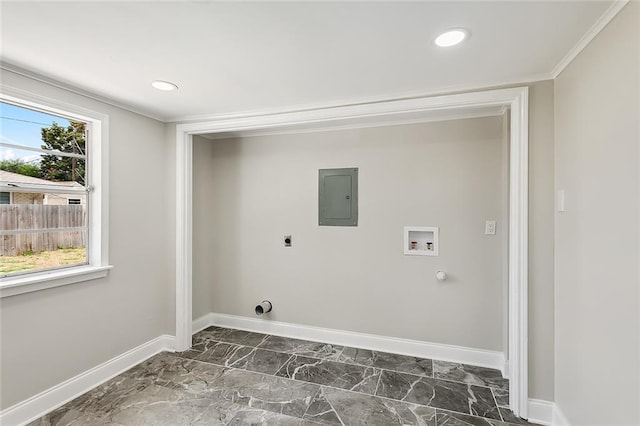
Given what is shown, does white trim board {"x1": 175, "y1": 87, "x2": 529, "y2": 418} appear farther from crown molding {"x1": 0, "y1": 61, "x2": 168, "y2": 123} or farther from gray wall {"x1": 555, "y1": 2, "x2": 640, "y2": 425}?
crown molding {"x1": 0, "y1": 61, "x2": 168, "y2": 123}

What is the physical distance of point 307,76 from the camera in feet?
6.58

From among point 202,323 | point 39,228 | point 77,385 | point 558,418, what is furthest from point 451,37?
point 202,323

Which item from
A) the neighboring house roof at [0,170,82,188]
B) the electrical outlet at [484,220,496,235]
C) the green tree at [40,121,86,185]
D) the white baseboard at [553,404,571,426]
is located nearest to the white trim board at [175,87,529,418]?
the white baseboard at [553,404,571,426]

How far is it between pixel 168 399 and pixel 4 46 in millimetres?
2489

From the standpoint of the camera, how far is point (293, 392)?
2268mm

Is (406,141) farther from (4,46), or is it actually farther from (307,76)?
(4,46)

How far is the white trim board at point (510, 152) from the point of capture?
6.48 feet

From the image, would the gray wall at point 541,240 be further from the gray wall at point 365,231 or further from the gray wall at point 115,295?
the gray wall at point 115,295

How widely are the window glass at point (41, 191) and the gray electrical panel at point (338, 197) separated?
210cm

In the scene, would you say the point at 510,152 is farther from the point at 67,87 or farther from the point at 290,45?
the point at 67,87

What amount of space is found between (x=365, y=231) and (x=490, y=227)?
114 cm

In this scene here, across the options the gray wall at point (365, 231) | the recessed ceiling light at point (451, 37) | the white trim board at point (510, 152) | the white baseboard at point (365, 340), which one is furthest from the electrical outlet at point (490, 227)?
the recessed ceiling light at point (451, 37)

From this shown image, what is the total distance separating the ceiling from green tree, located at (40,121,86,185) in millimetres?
360

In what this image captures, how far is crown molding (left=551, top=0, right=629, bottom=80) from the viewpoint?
128 centimetres
